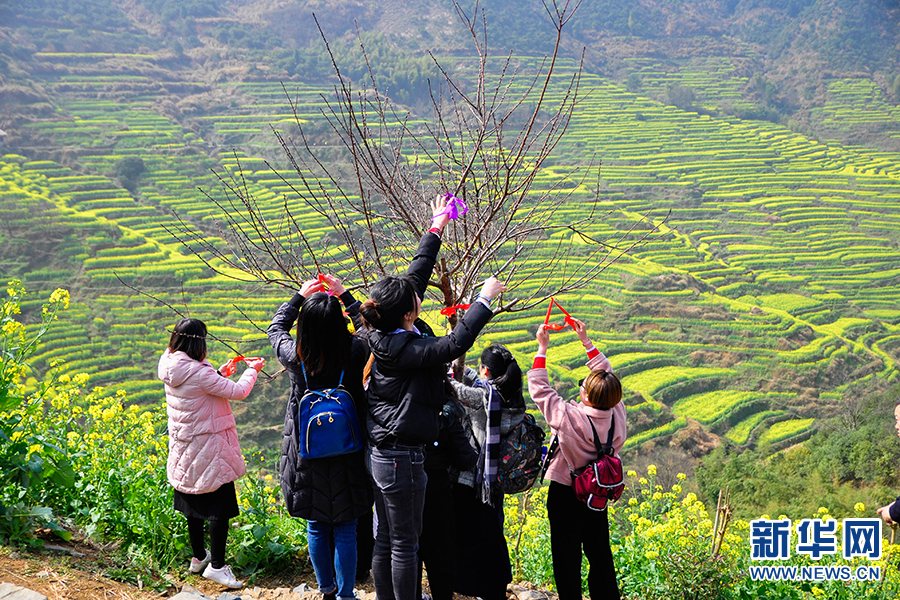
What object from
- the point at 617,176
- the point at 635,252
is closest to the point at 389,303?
the point at 635,252

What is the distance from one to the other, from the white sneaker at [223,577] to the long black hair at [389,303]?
1.24 metres

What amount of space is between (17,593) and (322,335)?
47.7 inches

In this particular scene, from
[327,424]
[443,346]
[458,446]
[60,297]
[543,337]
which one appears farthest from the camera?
[60,297]

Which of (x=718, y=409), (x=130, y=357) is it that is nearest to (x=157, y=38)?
(x=130, y=357)

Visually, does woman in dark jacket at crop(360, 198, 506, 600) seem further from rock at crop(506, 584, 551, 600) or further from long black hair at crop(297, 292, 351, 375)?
rock at crop(506, 584, 551, 600)

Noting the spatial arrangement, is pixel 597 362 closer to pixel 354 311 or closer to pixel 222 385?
pixel 354 311

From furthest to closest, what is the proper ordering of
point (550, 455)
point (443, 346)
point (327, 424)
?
point (550, 455) < point (327, 424) < point (443, 346)

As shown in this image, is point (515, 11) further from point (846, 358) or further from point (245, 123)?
point (846, 358)

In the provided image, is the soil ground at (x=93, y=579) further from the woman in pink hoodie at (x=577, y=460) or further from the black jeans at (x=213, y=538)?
the woman in pink hoodie at (x=577, y=460)

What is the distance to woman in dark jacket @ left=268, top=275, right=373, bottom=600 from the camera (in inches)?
73.0

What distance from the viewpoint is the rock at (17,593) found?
1.83 metres

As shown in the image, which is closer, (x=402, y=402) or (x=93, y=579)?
(x=402, y=402)

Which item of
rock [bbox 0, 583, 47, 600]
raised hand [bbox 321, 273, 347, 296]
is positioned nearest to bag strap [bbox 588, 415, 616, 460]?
raised hand [bbox 321, 273, 347, 296]

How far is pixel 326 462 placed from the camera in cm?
193
